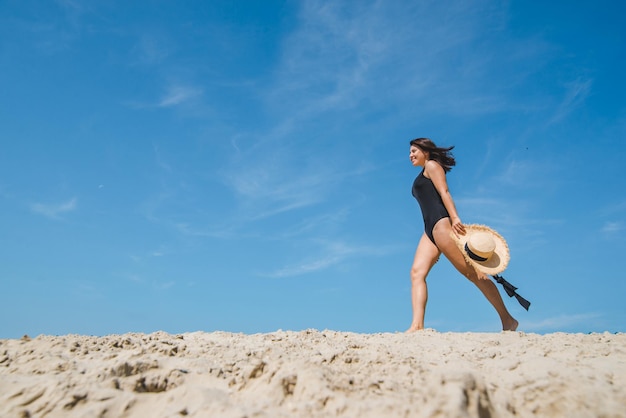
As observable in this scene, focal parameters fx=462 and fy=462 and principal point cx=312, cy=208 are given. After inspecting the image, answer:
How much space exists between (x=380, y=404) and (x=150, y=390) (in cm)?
136

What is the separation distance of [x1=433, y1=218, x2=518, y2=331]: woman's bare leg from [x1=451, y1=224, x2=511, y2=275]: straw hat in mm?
89

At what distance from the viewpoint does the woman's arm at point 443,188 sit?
19.0 ft

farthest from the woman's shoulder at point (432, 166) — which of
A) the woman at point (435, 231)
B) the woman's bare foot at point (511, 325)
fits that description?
the woman's bare foot at point (511, 325)

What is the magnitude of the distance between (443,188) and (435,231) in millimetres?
578

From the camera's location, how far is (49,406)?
2.49 meters

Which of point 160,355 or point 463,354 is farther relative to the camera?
point 463,354

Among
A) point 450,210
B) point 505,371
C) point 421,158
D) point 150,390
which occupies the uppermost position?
point 421,158

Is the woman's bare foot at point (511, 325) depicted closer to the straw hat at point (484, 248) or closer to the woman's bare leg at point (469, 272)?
the woman's bare leg at point (469, 272)

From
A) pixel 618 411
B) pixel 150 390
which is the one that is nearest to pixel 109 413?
pixel 150 390

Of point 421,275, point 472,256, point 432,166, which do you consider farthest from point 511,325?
point 432,166

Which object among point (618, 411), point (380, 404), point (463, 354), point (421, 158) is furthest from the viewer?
point (421, 158)

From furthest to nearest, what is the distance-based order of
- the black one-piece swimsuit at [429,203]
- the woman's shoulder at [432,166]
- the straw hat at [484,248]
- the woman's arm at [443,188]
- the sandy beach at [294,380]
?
the woman's shoulder at [432,166]
the black one-piece swimsuit at [429,203]
the woman's arm at [443,188]
the straw hat at [484,248]
the sandy beach at [294,380]

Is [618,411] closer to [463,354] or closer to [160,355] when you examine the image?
[463,354]

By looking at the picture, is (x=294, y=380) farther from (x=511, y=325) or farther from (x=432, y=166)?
(x=432, y=166)
